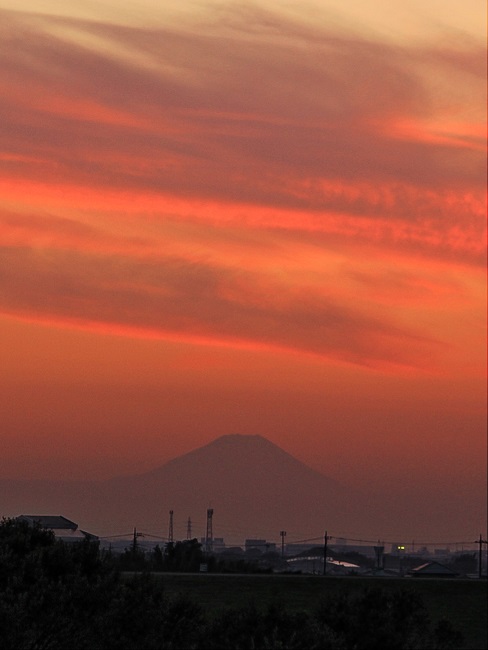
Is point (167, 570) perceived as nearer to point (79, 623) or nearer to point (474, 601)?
point (474, 601)

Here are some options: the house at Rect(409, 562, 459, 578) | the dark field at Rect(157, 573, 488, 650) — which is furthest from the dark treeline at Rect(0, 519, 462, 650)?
the house at Rect(409, 562, 459, 578)

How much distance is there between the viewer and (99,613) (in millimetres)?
42531

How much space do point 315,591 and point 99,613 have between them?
37.4 m

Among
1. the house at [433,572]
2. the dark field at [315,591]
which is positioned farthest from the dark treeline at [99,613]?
the house at [433,572]

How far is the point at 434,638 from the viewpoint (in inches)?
2318

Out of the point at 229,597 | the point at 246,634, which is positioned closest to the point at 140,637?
the point at 246,634

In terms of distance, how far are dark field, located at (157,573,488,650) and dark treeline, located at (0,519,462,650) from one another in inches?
767

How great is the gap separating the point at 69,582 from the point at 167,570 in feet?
161

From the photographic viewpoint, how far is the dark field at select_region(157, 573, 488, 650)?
236ft

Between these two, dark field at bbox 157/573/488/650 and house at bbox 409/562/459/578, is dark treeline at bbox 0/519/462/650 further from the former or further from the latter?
house at bbox 409/562/459/578

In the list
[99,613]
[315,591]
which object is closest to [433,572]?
[315,591]

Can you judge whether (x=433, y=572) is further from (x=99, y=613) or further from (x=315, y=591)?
(x=99, y=613)

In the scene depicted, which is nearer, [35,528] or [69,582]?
[69,582]

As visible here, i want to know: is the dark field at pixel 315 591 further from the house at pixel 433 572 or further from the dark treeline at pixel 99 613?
the house at pixel 433 572
